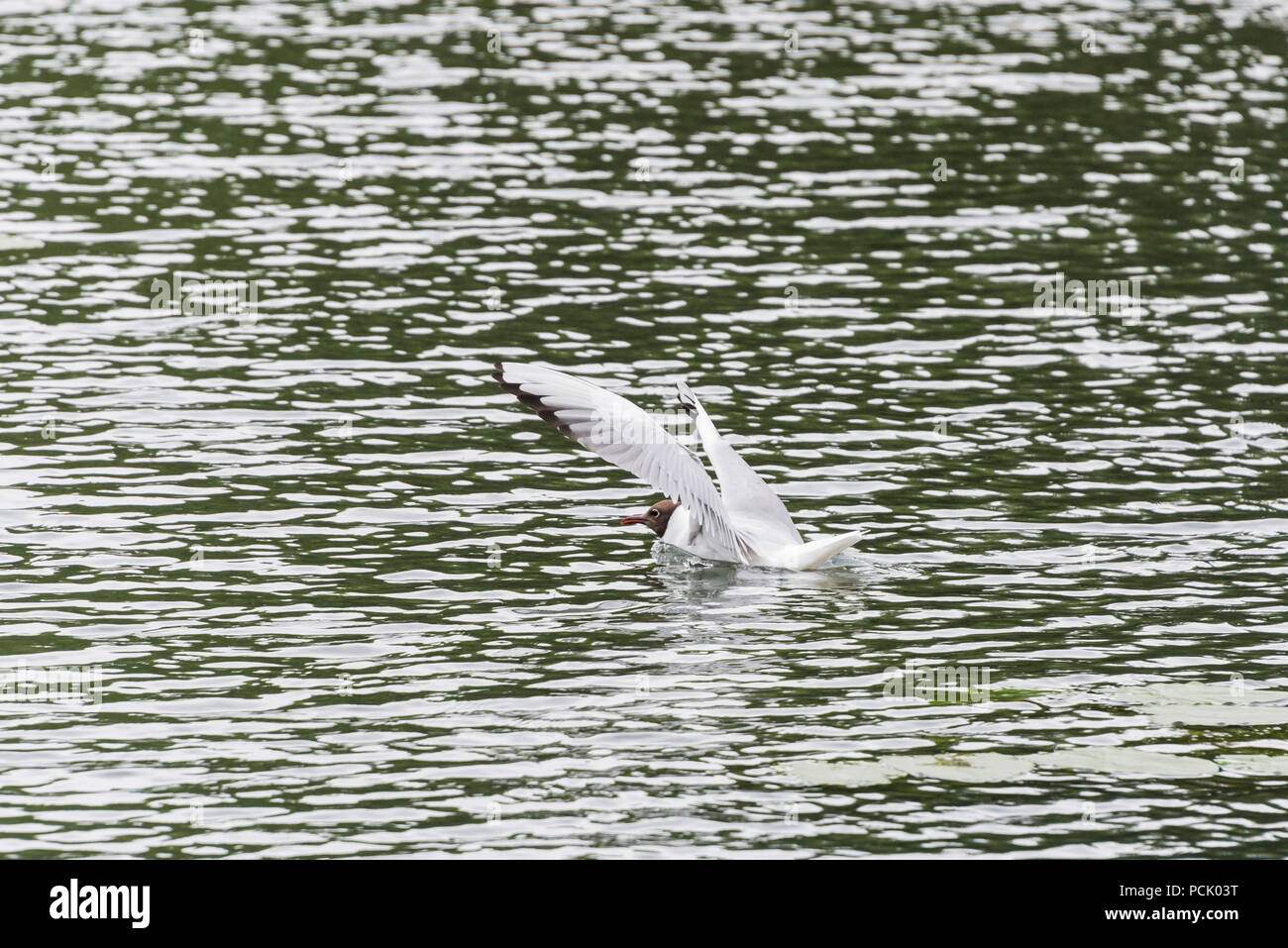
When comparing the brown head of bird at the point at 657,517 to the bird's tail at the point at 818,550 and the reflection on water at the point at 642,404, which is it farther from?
the bird's tail at the point at 818,550

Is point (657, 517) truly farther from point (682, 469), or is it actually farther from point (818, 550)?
point (818, 550)

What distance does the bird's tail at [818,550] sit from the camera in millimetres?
15898

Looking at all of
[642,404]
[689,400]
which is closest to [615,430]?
[689,400]

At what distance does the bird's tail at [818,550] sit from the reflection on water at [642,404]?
21 cm

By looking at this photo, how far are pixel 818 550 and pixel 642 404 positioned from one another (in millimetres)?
4854

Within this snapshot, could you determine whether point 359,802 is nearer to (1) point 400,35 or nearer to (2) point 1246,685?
(2) point 1246,685

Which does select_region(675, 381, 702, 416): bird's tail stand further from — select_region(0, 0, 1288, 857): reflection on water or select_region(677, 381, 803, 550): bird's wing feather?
select_region(0, 0, 1288, 857): reflection on water

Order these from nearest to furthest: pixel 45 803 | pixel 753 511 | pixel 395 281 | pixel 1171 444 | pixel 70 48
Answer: pixel 45 803
pixel 753 511
pixel 1171 444
pixel 395 281
pixel 70 48

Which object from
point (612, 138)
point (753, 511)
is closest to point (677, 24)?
point (612, 138)

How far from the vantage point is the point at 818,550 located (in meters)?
16.3

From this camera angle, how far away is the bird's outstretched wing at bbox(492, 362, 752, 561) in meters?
16.1

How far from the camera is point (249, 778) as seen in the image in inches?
491

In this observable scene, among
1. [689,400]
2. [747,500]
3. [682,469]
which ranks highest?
[689,400]

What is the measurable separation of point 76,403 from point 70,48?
60.7 ft
